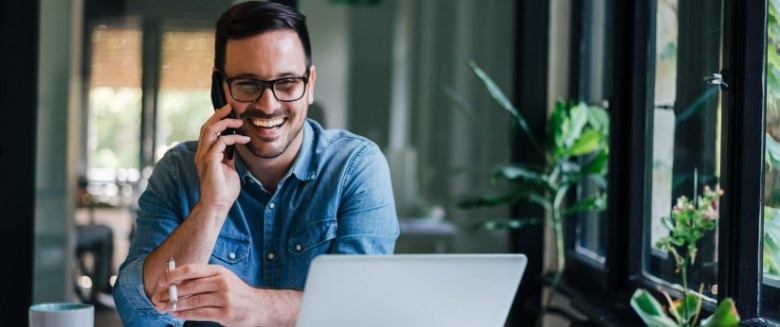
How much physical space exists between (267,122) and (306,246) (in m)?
0.28

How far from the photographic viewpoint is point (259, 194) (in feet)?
7.01

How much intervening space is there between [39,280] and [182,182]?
2017mm

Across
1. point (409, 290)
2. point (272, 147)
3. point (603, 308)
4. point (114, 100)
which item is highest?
point (114, 100)

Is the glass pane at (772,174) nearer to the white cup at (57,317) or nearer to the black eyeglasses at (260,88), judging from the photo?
the black eyeglasses at (260,88)

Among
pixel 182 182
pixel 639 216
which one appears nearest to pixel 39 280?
pixel 182 182

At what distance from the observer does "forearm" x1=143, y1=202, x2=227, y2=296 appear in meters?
2.00

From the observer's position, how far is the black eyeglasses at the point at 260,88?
205cm

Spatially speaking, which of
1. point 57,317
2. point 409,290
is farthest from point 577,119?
point 57,317

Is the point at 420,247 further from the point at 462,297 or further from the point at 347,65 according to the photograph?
the point at 462,297

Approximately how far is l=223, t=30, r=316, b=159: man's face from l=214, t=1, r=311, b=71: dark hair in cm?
1

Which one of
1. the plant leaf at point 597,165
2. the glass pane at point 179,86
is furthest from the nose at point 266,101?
the plant leaf at point 597,165

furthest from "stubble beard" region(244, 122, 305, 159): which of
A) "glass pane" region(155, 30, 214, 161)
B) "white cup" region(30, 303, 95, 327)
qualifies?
"glass pane" region(155, 30, 214, 161)

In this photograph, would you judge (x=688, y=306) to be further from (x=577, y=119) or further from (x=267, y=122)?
(x=577, y=119)

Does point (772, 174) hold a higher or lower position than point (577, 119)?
lower
